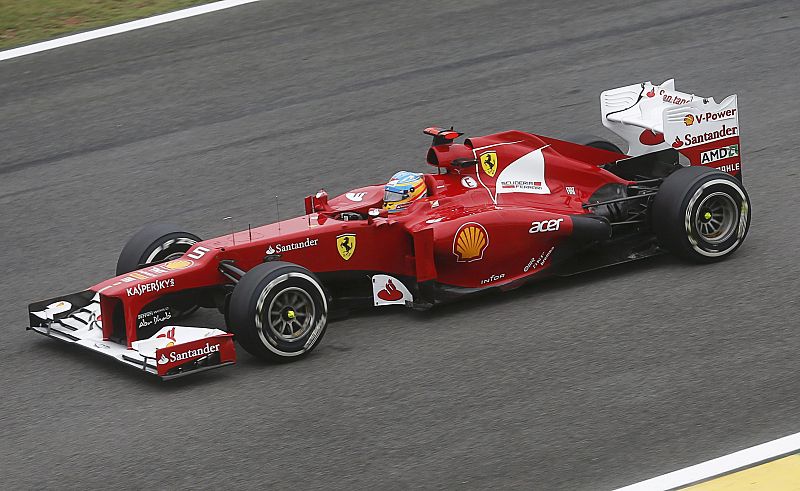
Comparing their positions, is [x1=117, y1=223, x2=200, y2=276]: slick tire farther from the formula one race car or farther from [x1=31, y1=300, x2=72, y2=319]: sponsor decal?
[x1=31, y1=300, x2=72, y2=319]: sponsor decal

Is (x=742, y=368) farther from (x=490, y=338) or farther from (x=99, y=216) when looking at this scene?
(x=99, y=216)

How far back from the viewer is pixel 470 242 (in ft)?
27.1

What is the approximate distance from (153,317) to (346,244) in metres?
1.27

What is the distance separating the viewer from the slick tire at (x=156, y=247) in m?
8.42

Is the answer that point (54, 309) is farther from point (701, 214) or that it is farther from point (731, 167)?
point (731, 167)

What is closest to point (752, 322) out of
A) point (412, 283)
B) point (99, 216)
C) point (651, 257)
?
point (651, 257)

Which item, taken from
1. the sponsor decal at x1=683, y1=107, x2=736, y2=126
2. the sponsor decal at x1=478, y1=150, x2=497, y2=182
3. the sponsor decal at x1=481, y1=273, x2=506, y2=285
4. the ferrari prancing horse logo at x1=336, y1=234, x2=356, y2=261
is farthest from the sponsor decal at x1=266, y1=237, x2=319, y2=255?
the sponsor decal at x1=683, y1=107, x2=736, y2=126

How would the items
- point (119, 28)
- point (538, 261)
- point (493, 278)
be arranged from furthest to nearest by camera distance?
point (119, 28) < point (538, 261) < point (493, 278)

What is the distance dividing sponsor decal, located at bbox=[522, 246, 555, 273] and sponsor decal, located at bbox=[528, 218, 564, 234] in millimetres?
145

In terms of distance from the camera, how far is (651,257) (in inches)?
352

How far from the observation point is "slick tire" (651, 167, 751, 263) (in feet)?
27.8

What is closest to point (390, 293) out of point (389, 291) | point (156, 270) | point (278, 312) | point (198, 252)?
point (389, 291)

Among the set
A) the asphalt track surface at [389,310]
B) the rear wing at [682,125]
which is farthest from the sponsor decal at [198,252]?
the rear wing at [682,125]

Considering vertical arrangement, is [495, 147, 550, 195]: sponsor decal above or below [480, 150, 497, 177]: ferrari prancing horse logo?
below
